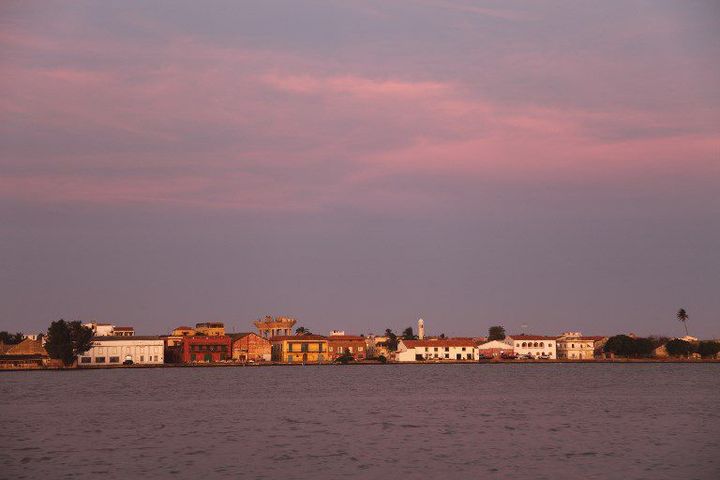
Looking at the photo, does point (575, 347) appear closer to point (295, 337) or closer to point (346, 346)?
point (346, 346)

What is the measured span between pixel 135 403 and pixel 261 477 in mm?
38046

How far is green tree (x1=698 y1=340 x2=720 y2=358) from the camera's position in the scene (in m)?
187

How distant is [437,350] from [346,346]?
17268 mm

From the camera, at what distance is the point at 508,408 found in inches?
2389

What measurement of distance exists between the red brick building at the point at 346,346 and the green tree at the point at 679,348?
2515 inches

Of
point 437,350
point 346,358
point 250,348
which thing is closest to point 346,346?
point 346,358

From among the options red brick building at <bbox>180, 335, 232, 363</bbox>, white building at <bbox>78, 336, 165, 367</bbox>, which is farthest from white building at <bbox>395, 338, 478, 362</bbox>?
white building at <bbox>78, 336, 165, 367</bbox>

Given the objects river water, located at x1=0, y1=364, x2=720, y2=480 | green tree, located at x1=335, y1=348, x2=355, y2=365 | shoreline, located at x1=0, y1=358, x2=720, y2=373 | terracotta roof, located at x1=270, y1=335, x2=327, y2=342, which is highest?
terracotta roof, located at x1=270, y1=335, x2=327, y2=342

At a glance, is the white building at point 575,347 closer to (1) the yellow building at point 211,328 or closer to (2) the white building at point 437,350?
(2) the white building at point 437,350

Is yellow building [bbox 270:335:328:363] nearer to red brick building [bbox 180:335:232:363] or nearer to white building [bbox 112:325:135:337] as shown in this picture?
red brick building [bbox 180:335:232:363]

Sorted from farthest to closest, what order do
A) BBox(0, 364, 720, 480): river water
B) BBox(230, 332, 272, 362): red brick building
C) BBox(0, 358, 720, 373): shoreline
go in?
BBox(230, 332, 272, 362): red brick building
BBox(0, 358, 720, 373): shoreline
BBox(0, 364, 720, 480): river water

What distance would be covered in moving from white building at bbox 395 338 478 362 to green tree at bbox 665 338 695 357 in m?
43.3

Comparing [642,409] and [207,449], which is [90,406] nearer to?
[207,449]

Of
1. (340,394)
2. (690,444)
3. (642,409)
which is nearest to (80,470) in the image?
(690,444)
